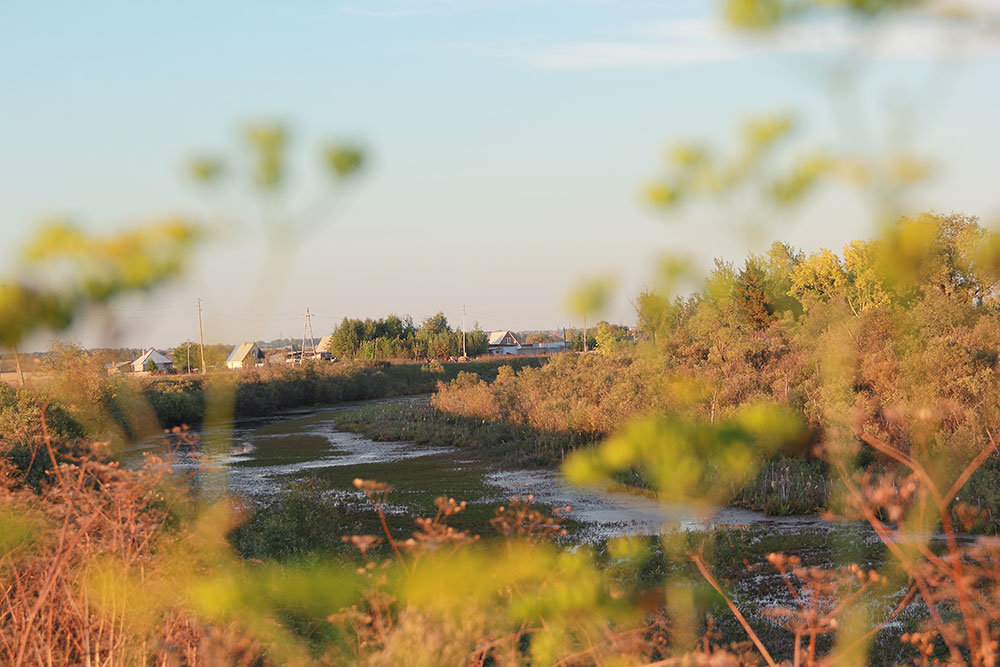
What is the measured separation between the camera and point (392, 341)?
70625 millimetres

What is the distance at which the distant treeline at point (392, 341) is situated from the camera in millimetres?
69812

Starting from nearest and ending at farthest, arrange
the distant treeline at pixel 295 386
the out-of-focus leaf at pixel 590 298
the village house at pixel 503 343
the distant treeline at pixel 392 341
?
1. the out-of-focus leaf at pixel 590 298
2. the distant treeline at pixel 295 386
3. the distant treeline at pixel 392 341
4. the village house at pixel 503 343

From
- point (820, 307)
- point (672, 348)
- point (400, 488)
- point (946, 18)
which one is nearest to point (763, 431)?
point (946, 18)

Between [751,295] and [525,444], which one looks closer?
[751,295]

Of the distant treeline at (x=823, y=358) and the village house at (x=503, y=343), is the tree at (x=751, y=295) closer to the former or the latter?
the distant treeline at (x=823, y=358)

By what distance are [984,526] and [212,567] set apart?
10.6m

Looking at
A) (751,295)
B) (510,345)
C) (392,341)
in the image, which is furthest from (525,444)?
(510,345)

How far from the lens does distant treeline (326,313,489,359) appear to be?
69.8 meters

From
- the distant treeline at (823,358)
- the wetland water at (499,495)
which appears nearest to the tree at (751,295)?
the distant treeline at (823,358)

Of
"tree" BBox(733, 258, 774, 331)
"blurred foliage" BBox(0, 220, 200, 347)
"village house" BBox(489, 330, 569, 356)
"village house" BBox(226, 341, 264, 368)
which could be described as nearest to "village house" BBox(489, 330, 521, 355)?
"village house" BBox(489, 330, 569, 356)

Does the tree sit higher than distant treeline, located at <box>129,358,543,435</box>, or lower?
higher

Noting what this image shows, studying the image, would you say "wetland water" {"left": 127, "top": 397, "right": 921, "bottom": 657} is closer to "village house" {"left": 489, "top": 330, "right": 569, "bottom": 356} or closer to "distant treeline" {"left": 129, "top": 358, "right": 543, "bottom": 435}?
"distant treeline" {"left": 129, "top": 358, "right": 543, "bottom": 435}

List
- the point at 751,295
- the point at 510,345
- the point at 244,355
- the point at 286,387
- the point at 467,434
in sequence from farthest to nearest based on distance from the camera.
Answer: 1. the point at 510,345
2. the point at 286,387
3. the point at 467,434
4. the point at 244,355
5. the point at 751,295

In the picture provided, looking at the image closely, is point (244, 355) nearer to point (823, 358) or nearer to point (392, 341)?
point (823, 358)
